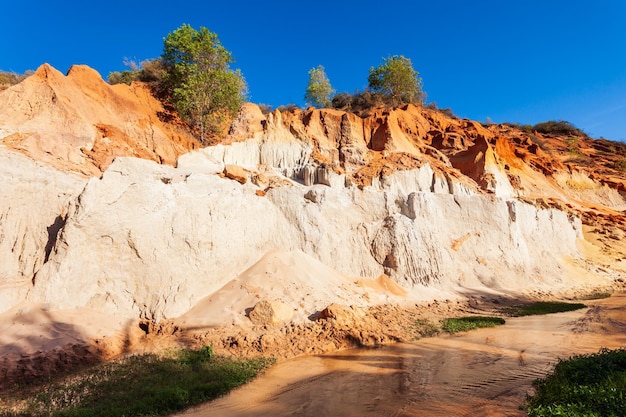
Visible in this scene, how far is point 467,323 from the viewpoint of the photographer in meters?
12.4

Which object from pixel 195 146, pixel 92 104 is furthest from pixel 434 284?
pixel 92 104

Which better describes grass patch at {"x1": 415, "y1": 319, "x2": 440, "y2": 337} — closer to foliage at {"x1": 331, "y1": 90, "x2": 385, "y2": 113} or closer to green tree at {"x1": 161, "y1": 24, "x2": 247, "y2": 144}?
green tree at {"x1": 161, "y1": 24, "x2": 247, "y2": 144}

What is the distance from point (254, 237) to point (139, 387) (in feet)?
26.4

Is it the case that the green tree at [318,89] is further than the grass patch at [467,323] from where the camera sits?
Yes

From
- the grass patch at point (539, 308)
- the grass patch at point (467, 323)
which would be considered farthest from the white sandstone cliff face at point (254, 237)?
the grass patch at point (467, 323)

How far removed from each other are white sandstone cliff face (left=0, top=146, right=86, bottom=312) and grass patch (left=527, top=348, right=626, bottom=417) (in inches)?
515

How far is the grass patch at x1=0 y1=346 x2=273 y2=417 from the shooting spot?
6445 mm

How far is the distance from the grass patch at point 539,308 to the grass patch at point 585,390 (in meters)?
8.48

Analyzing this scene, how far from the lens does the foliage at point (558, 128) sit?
54.9m

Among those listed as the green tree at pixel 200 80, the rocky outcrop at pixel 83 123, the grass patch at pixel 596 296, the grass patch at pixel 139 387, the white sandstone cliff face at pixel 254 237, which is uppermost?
the green tree at pixel 200 80

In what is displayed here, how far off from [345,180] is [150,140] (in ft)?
42.4

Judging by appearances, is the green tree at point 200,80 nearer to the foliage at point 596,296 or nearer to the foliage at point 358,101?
the foliage at point 358,101

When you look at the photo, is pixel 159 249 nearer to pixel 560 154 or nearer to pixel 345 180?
pixel 345 180

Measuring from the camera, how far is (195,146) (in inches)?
940
